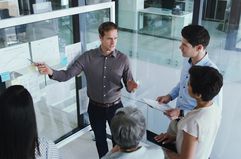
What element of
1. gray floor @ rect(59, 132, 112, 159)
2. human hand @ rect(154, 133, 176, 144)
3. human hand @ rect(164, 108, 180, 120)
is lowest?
gray floor @ rect(59, 132, 112, 159)

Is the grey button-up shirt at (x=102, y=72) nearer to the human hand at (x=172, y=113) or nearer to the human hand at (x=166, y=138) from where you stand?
the human hand at (x=172, y=113)

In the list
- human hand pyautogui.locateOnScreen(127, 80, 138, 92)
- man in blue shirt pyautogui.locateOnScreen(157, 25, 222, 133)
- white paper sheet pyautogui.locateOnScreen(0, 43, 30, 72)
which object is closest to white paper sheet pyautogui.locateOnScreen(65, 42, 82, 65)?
white paper sheet pyautogui.locateOnScreen(0, 43, 30, 72)

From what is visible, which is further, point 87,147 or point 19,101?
point 87,147

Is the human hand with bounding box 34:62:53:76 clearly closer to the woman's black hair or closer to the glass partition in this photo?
the glass partition

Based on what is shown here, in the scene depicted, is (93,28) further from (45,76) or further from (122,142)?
(122,142)

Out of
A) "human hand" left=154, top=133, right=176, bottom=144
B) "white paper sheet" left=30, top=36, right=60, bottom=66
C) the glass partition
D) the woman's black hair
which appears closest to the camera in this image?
the woman's black hair

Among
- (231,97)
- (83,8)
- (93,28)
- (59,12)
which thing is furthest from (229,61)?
(59,12)

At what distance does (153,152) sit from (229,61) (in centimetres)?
253

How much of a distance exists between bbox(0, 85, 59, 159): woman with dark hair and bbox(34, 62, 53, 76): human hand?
0.98 meters

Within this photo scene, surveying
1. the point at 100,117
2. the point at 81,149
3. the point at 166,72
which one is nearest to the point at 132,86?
the point at 100,117

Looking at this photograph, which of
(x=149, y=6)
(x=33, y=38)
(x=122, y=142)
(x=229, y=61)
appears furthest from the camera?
(x=149, y=6)

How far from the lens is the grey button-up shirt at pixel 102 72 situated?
2201 millimetres

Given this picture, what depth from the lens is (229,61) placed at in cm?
349

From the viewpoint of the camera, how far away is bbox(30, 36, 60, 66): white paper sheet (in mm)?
2080
